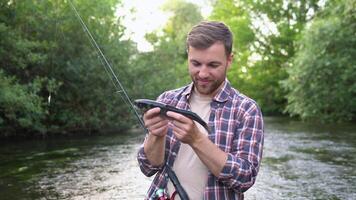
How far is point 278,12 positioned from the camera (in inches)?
1522

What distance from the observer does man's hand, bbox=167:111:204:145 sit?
86.0 inches

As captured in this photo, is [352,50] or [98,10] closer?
[98,10]

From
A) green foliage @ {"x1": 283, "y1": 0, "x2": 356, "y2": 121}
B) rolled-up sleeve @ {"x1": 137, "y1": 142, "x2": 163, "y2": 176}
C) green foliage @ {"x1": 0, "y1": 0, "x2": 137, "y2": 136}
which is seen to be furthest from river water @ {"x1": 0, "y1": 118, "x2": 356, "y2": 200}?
green foliage @ {"x1": 283, "y1": 0, "x2": 356, "y2": 121}

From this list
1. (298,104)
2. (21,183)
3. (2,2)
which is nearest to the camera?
(21,183)

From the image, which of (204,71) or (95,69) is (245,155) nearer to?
(204,71)

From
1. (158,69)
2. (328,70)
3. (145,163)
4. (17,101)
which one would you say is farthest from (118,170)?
(328,70)

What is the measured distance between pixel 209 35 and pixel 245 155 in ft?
1.95

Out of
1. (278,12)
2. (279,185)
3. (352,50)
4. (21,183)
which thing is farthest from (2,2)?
(278,12)

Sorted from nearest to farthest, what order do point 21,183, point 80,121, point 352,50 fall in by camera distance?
point 21,183
point 80,121
point 352,50

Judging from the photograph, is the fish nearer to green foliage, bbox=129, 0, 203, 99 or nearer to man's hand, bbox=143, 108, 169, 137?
man's hand, bbox=143, 108, 169, 137

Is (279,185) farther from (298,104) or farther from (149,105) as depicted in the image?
(298,104)

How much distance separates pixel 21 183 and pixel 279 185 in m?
4.71

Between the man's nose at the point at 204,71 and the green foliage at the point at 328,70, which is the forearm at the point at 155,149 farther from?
the green foliage at the point at 328,70

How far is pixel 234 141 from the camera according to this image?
7.95ft
